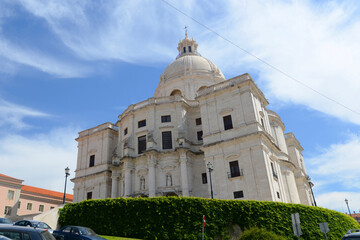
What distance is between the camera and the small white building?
3098 centimetres

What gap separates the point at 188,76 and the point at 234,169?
2165 centimetres

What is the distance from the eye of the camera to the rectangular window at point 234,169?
31.0 meters

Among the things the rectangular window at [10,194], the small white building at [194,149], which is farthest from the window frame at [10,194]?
the small white building at [194,149]

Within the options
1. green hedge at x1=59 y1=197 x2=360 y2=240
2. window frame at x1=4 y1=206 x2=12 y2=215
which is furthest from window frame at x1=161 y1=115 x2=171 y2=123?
window frame at x1=4 y1=206 x2=12 y2=215

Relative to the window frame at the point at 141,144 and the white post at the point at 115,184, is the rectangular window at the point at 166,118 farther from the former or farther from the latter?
the white post at the point at 115,184

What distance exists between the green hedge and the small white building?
752 centimetres

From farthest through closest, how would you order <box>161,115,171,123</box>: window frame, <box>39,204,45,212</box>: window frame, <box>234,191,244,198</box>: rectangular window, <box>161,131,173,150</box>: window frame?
1. <box>39,204,45,212</box>: window frame
2. <box>161,115,171,123</box>: window frame
3. <box>161,131,173,150</box>: window frame
4. <box>234,191,244,198</box>: rectangular window

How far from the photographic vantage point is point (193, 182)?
118 ft

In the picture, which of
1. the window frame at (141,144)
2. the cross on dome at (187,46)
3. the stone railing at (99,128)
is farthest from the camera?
the cross on dome at (187,46)

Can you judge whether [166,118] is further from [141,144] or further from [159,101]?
[141,144]

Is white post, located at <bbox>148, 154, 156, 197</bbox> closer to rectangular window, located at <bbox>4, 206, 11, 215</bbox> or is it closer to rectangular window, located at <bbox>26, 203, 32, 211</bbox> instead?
rectangular window, located at <bbox>4, 206, 11, 215</bbox>

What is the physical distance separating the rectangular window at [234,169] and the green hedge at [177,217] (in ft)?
28.7

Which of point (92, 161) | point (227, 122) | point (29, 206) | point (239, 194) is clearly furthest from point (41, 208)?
point (239, 194)

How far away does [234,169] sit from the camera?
31.4 m
